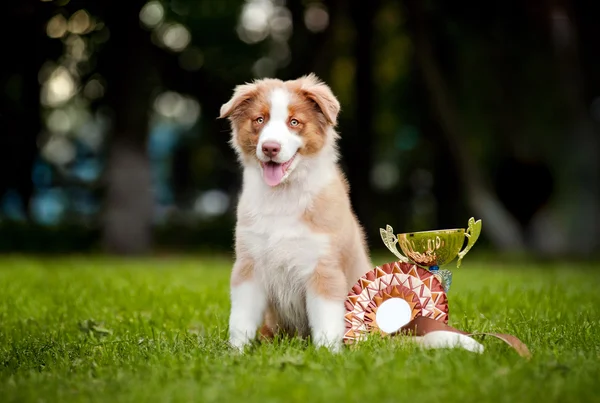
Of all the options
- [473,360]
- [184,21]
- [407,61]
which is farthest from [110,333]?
[407,61]

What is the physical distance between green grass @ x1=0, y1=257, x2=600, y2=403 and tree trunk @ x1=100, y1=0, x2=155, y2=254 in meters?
9.66

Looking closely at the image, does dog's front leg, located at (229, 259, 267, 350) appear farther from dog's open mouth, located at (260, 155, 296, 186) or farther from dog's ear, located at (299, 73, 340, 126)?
dog's ear, located at (299, 73, 340, 126)

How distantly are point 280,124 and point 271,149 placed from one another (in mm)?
212

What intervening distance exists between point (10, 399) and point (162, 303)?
143 inches

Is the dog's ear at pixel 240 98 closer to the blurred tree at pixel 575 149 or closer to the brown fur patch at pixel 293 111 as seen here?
the brown fur patch at pixel 293 111

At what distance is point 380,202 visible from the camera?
27.0m

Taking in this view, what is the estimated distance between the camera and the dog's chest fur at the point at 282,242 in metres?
→ 4.73

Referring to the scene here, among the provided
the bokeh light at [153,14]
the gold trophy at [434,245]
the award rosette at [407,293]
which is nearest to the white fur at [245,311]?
the award rosette at [407,293]

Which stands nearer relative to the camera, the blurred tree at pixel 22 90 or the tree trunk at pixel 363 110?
the blurred tree at pixel 22 90

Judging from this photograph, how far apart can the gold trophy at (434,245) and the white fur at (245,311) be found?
1.03 meters

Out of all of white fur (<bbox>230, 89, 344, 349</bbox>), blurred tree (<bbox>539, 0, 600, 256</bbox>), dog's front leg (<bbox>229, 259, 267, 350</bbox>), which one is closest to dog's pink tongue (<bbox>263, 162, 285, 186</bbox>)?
white fur (<bbox>230, 89, 344, 349</bbox>)

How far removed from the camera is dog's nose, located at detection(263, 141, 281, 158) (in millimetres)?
4562

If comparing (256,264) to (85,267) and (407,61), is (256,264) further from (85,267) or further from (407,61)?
(407,61)

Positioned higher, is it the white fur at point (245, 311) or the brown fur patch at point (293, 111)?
the brown fur patch at point (293, 111)
